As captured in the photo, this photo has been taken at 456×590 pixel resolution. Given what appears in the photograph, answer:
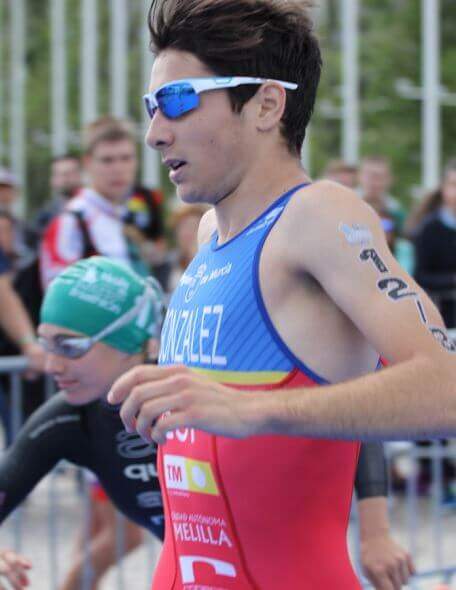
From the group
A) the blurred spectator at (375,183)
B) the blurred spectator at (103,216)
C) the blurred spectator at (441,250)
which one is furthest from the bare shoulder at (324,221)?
the blurred spectator at (375,183)

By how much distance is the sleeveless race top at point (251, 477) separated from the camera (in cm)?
268

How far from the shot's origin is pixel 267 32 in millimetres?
2770

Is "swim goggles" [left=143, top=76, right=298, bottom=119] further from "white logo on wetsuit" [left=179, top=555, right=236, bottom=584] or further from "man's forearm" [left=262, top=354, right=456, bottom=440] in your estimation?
"white logo on wetsuit" [left=179, top=555, right=236, bottom=584]

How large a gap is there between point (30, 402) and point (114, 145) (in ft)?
5.86

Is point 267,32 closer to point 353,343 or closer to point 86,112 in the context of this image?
point 353,343

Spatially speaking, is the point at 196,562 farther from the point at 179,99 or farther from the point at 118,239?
the point at 118,239

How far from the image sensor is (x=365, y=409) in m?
2.25

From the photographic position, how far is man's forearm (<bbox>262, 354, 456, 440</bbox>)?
7.37ft

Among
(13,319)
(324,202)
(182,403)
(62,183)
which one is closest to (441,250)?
(13,319)

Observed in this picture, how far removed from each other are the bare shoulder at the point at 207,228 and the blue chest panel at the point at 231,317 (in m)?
0.27

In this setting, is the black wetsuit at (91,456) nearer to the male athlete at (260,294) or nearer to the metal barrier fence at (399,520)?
the male athlete at (260,294)

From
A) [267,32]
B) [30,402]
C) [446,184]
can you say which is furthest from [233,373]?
[446,184]

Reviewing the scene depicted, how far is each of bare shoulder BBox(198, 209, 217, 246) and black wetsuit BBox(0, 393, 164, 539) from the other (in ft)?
2.76

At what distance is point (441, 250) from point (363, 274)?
21.4ft
